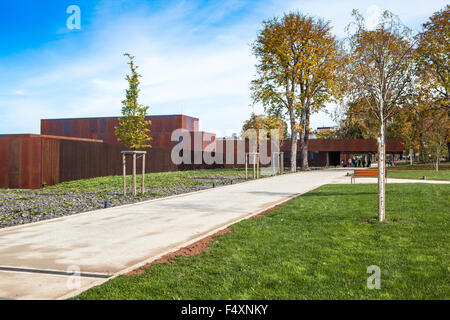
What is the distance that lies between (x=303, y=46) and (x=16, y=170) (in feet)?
88.0

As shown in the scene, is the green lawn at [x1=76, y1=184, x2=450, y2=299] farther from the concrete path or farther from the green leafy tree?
the green leafy tree

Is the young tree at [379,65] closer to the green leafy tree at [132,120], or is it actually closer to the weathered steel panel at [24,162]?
the weathered steel panel at [24,162]

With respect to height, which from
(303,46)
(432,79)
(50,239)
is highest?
(303,46)

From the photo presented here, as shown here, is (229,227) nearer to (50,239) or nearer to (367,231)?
(367,231)

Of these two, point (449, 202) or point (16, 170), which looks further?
point (16, 170)

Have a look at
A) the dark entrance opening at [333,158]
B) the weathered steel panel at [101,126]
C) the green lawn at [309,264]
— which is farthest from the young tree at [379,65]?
the dark entrance opening at [333,158]

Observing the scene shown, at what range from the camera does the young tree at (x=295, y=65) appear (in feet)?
115

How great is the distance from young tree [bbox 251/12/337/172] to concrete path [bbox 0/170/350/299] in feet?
85.7

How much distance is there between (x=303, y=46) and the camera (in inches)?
1385

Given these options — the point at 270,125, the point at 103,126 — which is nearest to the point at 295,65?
the point at 270,125

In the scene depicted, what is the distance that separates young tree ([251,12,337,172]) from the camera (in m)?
34.9

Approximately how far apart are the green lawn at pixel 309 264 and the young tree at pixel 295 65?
1098 inches

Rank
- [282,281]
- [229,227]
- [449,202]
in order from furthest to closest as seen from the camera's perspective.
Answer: [449,202]
[229,227]
[282,281]
